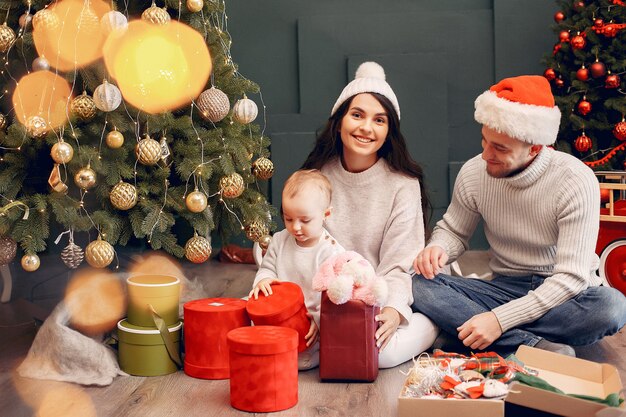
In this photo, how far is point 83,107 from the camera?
2232mm

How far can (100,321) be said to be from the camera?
91.0 inches

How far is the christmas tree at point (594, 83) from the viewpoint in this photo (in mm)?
3447

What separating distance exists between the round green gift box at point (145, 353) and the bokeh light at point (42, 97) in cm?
67

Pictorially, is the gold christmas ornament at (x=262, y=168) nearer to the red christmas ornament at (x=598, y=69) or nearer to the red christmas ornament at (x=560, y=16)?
the red christmas ornament at (x=598, y=69)

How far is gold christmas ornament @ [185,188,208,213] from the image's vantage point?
2.32m

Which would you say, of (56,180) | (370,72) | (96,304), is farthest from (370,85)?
(96,304)

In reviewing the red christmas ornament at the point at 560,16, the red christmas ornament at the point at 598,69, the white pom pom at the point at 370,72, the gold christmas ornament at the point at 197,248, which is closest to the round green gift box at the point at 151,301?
the gold christmas ornament at the point at 197,248

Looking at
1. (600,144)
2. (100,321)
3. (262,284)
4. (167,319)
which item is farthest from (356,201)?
(600,144)

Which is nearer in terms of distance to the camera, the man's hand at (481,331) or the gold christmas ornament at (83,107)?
the man's hand at (481,331)

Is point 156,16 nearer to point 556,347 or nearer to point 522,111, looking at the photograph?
point 522,111

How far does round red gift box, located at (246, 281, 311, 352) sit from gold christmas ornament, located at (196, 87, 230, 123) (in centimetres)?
65

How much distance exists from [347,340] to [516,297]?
2.06 feet

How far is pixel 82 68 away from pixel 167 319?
808 mm

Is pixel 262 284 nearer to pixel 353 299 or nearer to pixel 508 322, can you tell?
pixel 353 299
